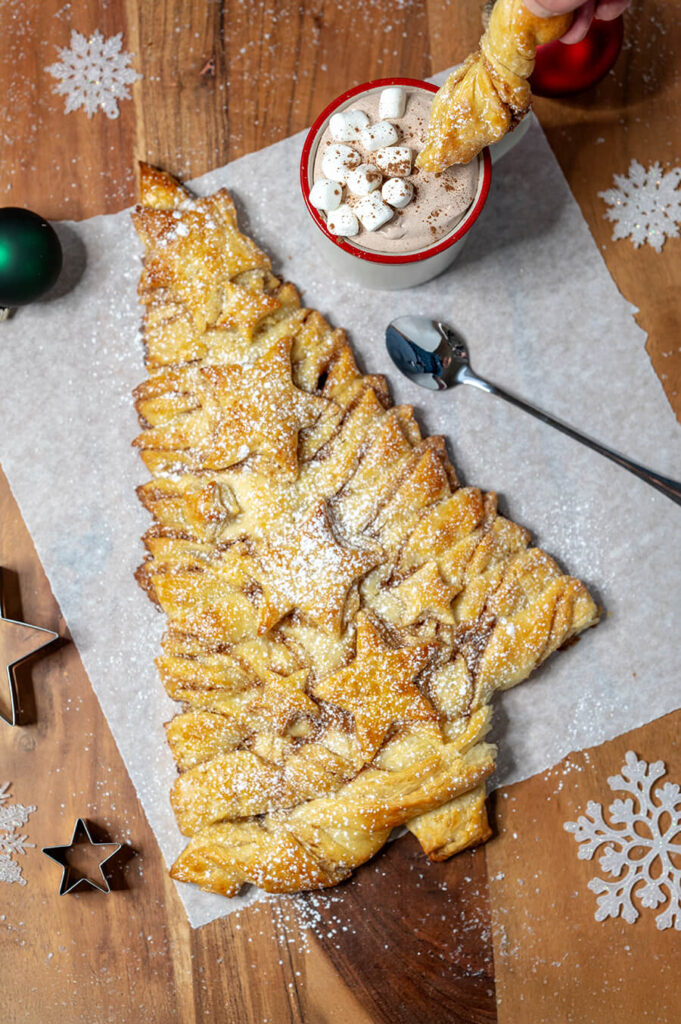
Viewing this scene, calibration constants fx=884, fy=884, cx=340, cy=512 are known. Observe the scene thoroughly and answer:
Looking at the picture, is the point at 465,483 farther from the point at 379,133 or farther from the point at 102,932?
the point at 102,932

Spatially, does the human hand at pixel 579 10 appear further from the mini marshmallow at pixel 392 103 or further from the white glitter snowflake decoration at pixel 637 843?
the white glitter snowflake decoration at pixel 637 843

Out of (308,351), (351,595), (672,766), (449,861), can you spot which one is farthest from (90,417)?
(672,766)

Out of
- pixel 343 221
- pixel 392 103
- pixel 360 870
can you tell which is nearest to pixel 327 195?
pixel 343 221

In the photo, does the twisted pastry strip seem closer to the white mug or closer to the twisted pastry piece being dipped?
the white mug

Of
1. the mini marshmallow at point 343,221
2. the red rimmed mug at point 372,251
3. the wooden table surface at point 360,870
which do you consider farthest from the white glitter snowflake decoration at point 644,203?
the mini marshmallow at point 343,221

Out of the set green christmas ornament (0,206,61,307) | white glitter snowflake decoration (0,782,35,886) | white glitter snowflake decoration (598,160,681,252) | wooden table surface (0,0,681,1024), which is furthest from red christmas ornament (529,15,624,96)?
white glitter snowflake decoration (0,782,35,886)

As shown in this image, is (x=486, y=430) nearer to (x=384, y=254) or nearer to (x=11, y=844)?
(x=384, y=254)
